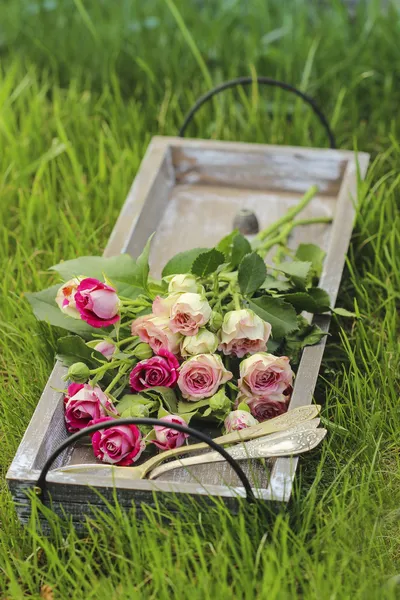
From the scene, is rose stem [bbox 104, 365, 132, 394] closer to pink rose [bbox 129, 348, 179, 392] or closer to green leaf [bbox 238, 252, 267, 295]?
pink rose [bbox 129, 348, 179, 392]

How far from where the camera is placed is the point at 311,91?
2604 millimetres

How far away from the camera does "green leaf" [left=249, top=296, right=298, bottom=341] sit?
5.21 feet

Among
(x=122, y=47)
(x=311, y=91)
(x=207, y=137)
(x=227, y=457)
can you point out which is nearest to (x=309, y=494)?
(x=227, y=457)

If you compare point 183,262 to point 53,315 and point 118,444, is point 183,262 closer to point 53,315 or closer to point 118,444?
point 53,315

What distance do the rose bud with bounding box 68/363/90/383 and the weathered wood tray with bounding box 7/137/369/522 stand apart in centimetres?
4

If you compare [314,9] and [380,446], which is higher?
[314,9]

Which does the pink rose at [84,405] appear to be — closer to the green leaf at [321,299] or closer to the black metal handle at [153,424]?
the black metal handle at [153,424]

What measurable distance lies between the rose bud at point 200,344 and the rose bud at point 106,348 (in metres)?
0.12

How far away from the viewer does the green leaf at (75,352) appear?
5.10 feet

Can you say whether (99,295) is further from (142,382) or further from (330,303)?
(330,303)

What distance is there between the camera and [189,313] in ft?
4.87

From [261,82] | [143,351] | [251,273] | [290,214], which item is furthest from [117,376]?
[261,82]

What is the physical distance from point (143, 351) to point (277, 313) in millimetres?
225

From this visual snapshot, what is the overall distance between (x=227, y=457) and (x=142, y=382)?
23cm
